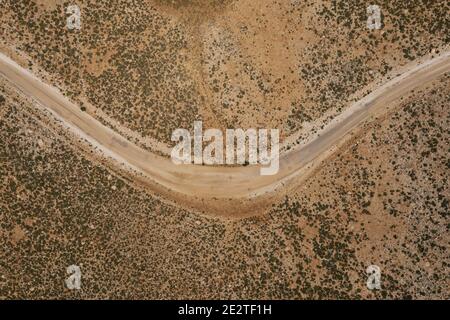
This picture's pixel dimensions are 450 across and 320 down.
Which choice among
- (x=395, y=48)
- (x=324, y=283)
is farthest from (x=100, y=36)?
(x=324, y=283)

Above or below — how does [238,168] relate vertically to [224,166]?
below

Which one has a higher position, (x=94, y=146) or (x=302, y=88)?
(x=302, y=88)

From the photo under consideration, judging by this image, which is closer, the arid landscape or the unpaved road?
the arid landscape

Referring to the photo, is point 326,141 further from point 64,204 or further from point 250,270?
point 64,204

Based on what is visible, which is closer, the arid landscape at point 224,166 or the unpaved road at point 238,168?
the arid landscape at point 224,166
